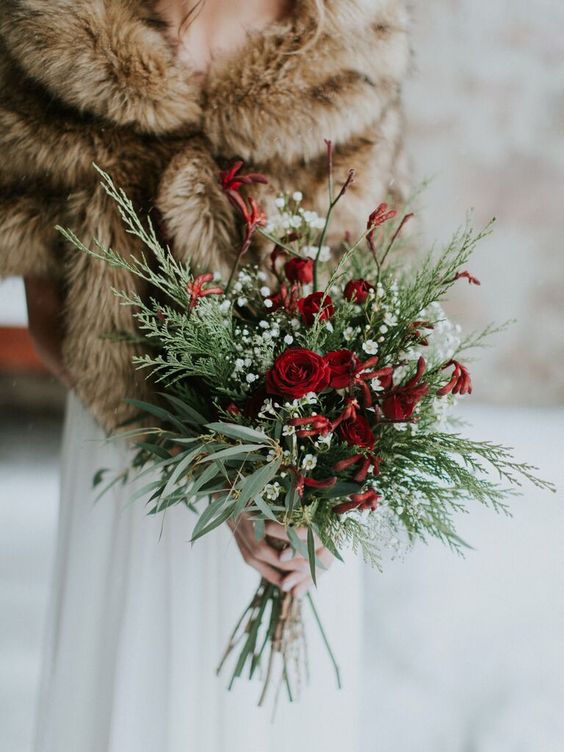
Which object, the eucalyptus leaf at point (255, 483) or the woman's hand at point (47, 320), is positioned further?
the woman's hand at point (47, 320)

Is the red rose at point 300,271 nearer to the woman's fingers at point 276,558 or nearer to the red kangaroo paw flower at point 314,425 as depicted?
the red kangaroo paw flower at point 314,425

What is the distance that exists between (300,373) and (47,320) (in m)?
0.55

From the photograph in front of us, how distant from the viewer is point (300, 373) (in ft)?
2.17

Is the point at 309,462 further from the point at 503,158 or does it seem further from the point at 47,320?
the point at 503,158

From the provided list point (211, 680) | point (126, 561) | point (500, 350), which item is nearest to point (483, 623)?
point (500, 350)

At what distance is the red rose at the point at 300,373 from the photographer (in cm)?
66

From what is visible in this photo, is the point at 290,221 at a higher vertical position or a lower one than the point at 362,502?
higher

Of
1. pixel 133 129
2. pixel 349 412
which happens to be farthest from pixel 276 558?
pixel 133 129

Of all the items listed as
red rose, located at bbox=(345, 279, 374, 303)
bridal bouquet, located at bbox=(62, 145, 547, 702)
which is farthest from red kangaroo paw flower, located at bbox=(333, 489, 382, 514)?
red rose, located at bbox=(345, 279, 374, 303)

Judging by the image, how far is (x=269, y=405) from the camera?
2.32 feet

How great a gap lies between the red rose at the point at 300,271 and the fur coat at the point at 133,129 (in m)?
0.16

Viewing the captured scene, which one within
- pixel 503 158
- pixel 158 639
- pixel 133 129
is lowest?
pixel 158 639

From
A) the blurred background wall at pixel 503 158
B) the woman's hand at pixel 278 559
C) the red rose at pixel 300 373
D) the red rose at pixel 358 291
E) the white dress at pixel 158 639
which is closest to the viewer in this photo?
the red rose at pixel 300 373

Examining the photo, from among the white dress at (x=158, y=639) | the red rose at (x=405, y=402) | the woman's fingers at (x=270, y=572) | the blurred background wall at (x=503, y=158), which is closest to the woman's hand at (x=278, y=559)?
the woman's fingers at (x=270, y=572)
